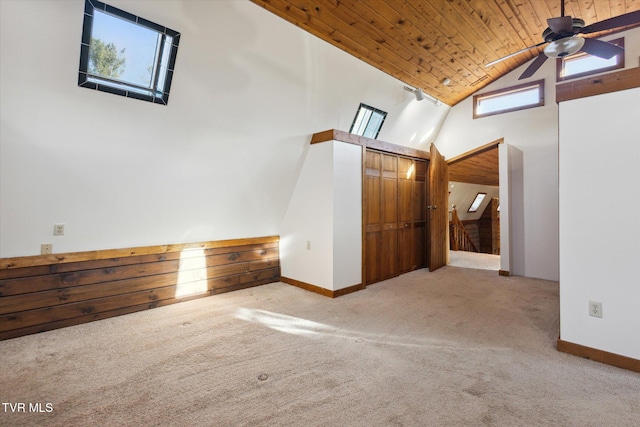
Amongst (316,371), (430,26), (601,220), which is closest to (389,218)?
(430,26)

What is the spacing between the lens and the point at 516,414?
1704 mm

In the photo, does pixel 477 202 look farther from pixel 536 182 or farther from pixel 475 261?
pixel 536 182

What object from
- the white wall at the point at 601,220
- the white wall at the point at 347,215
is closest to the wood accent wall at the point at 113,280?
the white wall at the point at 347,215

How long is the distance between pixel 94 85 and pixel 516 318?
442cm

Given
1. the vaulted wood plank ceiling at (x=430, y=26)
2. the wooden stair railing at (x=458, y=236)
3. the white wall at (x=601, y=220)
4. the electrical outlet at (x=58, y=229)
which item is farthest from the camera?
the wooden stair railing at (x=458, y=236)

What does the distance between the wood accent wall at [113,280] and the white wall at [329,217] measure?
731 millimetres

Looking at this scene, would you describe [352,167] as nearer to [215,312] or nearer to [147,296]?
[215,312]

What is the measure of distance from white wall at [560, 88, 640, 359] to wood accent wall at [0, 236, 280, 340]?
354cm

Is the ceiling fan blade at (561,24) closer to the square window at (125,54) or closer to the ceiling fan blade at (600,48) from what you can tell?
the ceiling fan blade at (600,48)

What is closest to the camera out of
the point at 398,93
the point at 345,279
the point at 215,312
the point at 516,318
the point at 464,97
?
the point at 516,318

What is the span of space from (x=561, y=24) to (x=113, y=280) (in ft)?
16.0

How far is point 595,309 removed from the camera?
2314mm

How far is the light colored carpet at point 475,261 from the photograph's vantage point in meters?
5.92

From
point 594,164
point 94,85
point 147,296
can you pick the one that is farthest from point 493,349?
point 94,85
